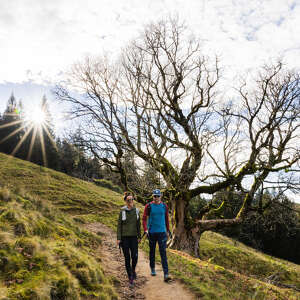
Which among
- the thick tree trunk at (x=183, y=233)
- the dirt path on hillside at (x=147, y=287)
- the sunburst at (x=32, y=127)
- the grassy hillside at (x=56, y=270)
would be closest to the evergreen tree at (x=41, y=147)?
the sunburst at (x=32, y=127)

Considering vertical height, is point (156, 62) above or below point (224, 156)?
above

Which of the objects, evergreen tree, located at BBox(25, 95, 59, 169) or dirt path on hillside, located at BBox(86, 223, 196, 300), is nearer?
dirt path on hillside, located at BBox(86, 223, 196, 300)

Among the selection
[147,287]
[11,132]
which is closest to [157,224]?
[147,287]

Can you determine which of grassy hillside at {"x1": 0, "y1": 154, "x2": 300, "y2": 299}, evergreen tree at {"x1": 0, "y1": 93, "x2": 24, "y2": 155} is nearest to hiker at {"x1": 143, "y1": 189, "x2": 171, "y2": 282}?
grassy hillside at {"x1": 0, "y1": 154, "x2": 300, "y2": 299}

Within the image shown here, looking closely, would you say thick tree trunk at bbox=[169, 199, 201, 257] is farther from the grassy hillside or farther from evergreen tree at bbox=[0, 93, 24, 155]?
evergreen tree at bbox=[0, 93, 24, 155]

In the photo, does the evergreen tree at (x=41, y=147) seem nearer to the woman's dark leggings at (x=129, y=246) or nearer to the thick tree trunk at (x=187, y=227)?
the thick tree trunk at (x=187, y=227)

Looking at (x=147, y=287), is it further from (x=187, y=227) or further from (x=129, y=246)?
(x=187, y=227)

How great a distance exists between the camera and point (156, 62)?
1333 centimetres

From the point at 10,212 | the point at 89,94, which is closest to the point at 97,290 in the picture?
the point at 10,212

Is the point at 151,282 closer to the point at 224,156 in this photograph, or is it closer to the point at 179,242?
the point at 179,242

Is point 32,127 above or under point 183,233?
above

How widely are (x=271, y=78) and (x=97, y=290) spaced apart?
42.3 feet

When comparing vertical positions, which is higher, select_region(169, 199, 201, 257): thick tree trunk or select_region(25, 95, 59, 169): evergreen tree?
select_region(25, 95, 59, 169): evergreen tree

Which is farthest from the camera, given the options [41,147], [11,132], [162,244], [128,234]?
[11,132]
